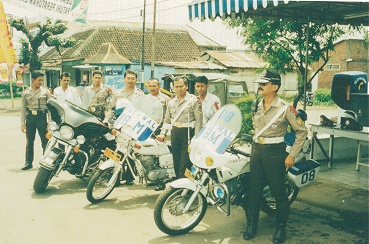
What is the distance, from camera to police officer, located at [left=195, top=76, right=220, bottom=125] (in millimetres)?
5648

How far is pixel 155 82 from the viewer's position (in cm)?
657

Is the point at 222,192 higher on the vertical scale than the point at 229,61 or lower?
lower

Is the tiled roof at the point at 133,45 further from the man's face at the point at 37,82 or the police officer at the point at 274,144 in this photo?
the police officer at the point at 274,144

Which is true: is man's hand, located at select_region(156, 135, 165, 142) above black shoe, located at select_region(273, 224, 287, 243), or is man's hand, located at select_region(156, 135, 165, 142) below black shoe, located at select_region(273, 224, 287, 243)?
above

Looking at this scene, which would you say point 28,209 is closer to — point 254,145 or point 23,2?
point 254,145

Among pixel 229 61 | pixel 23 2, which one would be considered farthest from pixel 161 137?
pixel 229 61

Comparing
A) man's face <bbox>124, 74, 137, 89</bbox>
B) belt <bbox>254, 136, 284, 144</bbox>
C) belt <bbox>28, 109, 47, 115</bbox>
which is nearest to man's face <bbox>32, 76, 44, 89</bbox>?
belt <bbox>28, 109, 47, 115</bbox>

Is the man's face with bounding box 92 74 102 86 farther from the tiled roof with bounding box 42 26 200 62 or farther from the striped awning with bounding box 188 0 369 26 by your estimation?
the tiled roof with bounding box 42 26 200 62

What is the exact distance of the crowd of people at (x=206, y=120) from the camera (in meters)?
4.24

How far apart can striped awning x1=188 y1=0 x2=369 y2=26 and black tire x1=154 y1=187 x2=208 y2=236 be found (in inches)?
104

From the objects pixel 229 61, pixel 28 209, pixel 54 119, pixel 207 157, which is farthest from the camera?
pixel 229 61

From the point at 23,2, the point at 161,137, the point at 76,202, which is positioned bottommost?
the point at 76,202

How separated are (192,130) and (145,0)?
61.0 ft

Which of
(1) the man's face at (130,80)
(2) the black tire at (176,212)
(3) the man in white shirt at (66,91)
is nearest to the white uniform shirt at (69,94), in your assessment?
(3) the man in white shirt at (66,91)
